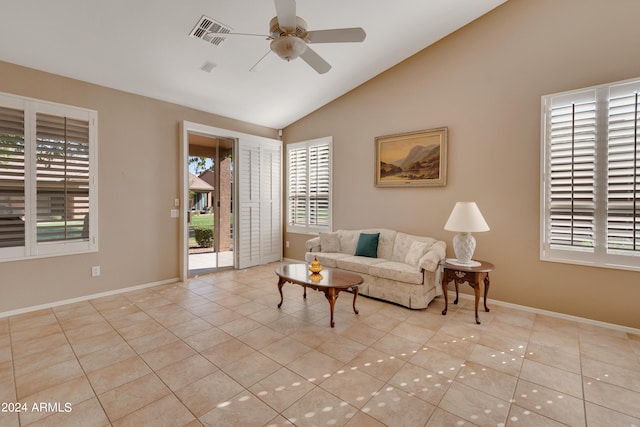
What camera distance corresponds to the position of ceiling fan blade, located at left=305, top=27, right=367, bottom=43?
246 cm

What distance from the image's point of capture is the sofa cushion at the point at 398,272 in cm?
353

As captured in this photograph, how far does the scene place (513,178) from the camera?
12.0 feet

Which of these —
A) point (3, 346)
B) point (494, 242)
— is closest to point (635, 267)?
point (494, 242)

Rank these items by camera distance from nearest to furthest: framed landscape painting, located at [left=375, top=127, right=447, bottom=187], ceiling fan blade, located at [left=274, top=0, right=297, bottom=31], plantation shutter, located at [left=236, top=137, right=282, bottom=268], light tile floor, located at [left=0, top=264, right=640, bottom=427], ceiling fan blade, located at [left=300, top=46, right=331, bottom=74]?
light tile floor, located at [left=0, top=264, right=640, bottom=427]
ceiling fan blade, located at [left=274, top=0, right=297, bottom=31]
ceiling fan blade, located at [left=300, top=46, right=331, bottom=74]
framed landscape painting, located at [left=375, top=127, right=447, bottom=187]
plantation shutter, located at [left=236, top=137, right=282, bottom=268]

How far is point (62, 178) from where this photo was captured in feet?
12.0

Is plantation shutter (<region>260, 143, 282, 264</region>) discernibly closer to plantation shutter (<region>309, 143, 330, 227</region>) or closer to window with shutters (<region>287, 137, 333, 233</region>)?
window with shutters (<region>287, 137, 333, 233</region>)

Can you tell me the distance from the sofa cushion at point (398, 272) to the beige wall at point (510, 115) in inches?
34.1

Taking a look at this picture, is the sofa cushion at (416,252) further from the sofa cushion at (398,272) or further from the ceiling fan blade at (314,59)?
the ceiling fan blade at (314,59)

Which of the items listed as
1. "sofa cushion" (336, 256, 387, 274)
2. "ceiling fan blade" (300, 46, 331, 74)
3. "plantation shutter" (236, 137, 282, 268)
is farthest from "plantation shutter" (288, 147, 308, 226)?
"ceiling fan blade" (300, 46, 331, 74)

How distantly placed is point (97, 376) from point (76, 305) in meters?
2.03

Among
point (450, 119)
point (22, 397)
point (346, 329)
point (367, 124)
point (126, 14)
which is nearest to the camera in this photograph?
point (22, 397)

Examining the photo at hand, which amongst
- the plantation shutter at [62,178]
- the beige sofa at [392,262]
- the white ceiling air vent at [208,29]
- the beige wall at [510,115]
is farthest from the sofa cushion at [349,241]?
the plantation shutter at [62,178]

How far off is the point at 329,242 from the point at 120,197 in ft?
10.5

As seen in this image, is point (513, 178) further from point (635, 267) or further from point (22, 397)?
point (22, 397)
